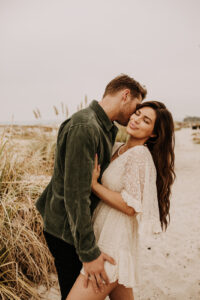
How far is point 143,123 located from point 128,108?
0.57ft

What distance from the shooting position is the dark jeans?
1418mm

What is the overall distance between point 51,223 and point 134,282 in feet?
1.99

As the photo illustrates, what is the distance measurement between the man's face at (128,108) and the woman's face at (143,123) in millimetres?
55

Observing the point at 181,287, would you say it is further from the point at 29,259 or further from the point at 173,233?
the point at 29,259

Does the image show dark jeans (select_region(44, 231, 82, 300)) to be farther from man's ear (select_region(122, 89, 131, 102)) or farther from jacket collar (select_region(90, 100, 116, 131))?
man's ear (select_region(122, 89, 131, 102))

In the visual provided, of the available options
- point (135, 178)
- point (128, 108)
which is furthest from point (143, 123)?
point (135, 178)

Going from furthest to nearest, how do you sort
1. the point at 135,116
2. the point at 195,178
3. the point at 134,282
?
the point at 195,178
the point at 135,116
the point at 134,282

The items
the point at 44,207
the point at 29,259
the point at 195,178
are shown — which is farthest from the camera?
the point at 195,178

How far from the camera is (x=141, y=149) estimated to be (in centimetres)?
138

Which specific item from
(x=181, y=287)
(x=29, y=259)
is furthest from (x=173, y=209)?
(x=29, y=259)

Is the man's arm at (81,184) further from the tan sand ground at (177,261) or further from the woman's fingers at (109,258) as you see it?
the tan sand ground at (177,261)

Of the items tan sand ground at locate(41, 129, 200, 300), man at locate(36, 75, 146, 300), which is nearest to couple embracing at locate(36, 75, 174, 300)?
man at locate(36, 75, 146, 300)

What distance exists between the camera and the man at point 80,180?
3.60ft

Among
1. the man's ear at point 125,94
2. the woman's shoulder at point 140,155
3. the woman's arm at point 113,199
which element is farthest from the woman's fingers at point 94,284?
the man's ear at point 125,94
